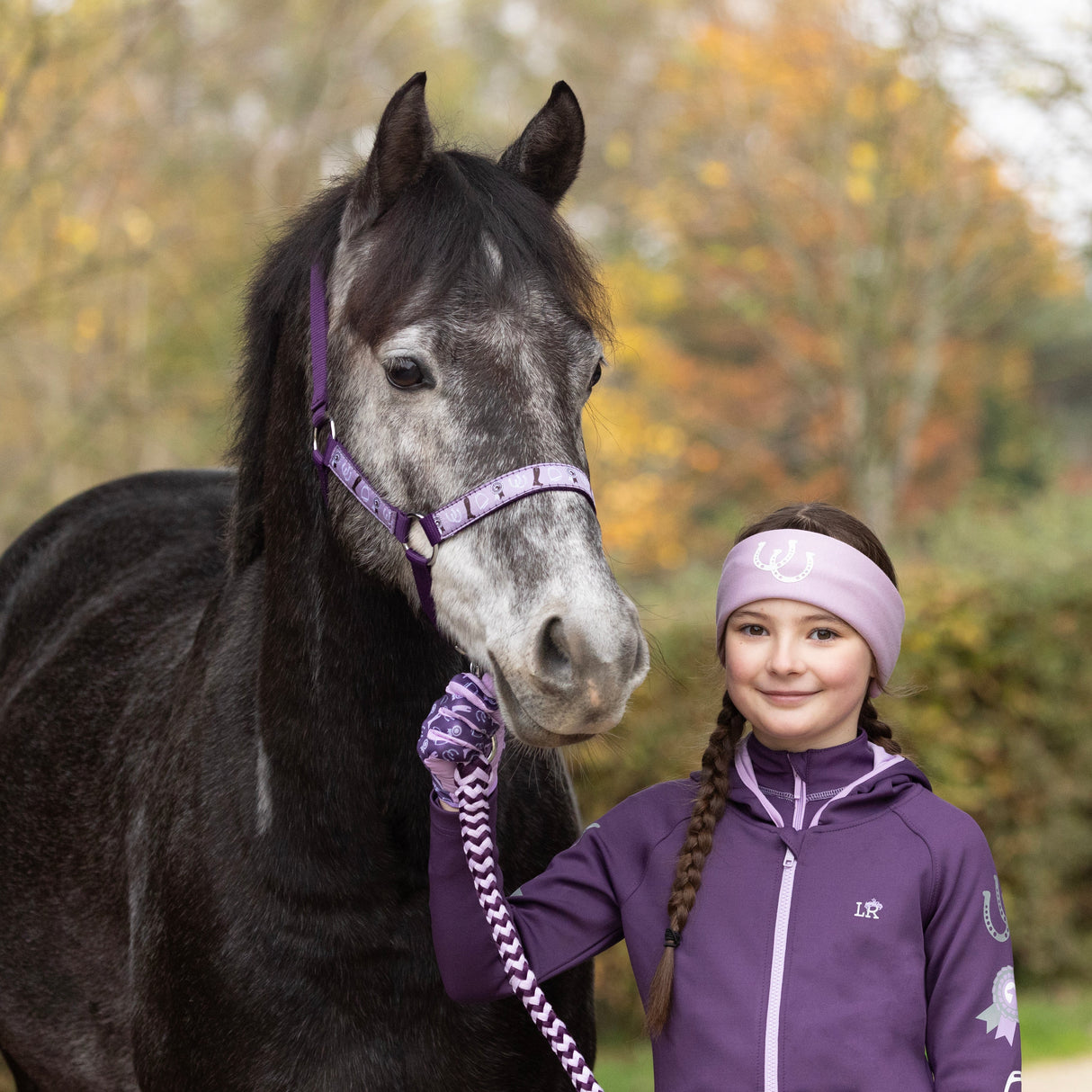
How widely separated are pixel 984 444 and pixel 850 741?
19.0 m

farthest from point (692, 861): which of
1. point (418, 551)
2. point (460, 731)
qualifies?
point (418, 551)

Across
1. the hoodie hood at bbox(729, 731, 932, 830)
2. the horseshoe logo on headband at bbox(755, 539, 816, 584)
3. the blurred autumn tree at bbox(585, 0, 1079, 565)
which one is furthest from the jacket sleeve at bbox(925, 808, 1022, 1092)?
the blurred autumn tree at bbox(585, 0, 1079, 565)

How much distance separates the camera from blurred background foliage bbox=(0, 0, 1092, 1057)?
679 centimetres

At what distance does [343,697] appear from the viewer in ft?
7.39

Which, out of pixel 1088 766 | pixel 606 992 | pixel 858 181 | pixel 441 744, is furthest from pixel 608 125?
pixel 441 744

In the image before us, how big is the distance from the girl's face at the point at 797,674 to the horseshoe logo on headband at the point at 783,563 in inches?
1.8

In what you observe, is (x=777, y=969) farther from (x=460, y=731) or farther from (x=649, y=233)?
(x=649, y=233)

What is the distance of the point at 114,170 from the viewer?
9.45 meters

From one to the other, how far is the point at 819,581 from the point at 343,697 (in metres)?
0.88

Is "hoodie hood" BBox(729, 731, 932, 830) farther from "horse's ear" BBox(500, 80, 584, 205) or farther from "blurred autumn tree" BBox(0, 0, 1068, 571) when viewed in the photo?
"blurred autumn tree" BBox(0, 0, 1068, 571)

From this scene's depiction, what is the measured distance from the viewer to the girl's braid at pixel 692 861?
193 centimetres

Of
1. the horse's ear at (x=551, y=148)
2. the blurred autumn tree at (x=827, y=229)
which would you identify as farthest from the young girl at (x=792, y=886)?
the blurred autumn tree at (x=827, y=229)

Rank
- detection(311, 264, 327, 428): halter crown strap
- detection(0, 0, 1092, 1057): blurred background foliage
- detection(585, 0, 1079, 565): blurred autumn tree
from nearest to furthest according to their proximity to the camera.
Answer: detection(311, 264, 327, 428): halter crown strap
detection(0, 0, 1092, 1057): blurred background foliage
detection(585, 0, 1079, 565): blurred autumn tree

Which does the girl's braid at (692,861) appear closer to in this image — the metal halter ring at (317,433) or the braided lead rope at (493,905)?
the braided lead rope at (493,905)
